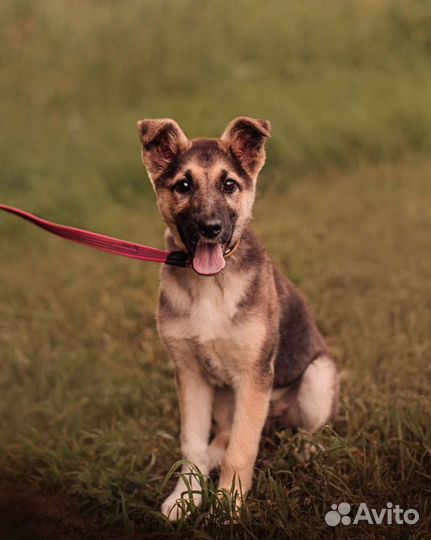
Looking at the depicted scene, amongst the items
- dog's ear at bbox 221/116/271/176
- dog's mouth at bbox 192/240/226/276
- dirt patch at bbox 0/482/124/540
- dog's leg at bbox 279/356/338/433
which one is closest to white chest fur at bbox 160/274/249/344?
dog's mouth at bbox 192/240/226/276

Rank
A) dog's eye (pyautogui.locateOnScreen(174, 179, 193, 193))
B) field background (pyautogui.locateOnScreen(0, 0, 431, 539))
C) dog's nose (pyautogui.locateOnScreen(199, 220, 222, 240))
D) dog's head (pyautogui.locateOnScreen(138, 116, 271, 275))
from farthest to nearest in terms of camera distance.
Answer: field background (pyautogui.locateOnScreen(0, 0, 431, 539))
dog's eye (pyautogui.locateOnScreen(174, 179, 193, 193))
dog's head (pyautogui.locateOnScreen(138, 116, 271, 275))
dog's nose (pyautogui.locateOnScreen(199, 220, 222, 240))

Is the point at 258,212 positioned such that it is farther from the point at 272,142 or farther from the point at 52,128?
the point at 52,128

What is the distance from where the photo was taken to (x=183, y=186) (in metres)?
4.35

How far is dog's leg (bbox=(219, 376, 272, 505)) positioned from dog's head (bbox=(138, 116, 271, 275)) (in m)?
0.79

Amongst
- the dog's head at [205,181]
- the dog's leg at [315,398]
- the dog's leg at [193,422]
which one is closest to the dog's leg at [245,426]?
the dog's leg at [193,422]

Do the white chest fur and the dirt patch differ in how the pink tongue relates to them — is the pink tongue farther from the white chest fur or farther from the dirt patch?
the dirt patch

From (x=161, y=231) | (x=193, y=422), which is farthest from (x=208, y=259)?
(x=161, y=231)

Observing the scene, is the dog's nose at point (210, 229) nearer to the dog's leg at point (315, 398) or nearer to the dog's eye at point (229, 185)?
the dog's eye at point (229, 185)

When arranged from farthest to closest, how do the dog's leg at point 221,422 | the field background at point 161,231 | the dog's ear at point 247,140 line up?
1. the dog's leg at point 221,422
2. the field background at point 161,231
3. the dog's ear at point 247,140

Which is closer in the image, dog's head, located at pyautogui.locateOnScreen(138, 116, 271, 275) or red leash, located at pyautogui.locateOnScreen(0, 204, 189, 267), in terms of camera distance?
dog's head, located at pyautogui.locateOnScreen(138, 116, 271, 275)

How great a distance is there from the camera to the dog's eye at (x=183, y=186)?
4.34m

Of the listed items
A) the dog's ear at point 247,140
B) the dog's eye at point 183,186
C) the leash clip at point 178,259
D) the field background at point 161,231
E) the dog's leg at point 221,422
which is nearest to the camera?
the dog's eye at point 183,186

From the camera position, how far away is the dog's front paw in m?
4.54

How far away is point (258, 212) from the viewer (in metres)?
9.47
